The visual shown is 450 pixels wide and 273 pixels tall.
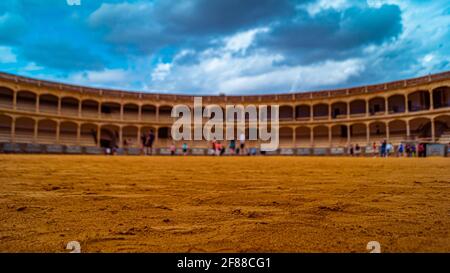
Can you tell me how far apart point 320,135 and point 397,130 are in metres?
9.36

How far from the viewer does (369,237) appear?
213 centimetres

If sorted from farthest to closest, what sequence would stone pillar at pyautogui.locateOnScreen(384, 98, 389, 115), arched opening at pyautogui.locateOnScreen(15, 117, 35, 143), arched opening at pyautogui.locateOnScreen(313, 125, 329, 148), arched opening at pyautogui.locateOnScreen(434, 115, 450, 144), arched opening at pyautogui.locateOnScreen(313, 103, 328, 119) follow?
arched opening at pyautogui.locateOnScreen(313, 103, 328, 119)
arched opening at pyautogui.locateOnScreen(313, 125, 329, 148)
stone pillar at pyautogui.locateOnScreen(384, 98, 389, 115)
arched opening at pyautogui.locateOnScreen(15, 117, 35, 143)
arched opening at pyautogui.locateOnScreen(434, 115, 450, 144)

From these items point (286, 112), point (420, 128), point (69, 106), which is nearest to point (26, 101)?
point (69, 106)

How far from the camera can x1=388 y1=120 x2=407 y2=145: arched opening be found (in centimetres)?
3550

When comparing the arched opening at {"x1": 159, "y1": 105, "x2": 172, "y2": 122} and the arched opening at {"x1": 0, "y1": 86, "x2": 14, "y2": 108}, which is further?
the arched opening at {"x1": 159, "y1": 105, "x2": 172, "y2": 122}

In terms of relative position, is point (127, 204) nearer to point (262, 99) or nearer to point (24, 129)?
point (24, 129)

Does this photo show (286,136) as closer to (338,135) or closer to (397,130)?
(338,135)

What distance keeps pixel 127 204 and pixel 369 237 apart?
94.8 inches

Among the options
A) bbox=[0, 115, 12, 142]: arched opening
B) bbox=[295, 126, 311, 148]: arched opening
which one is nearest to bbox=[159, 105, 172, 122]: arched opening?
bbox=[0, 115, 12, 142]: arched opening

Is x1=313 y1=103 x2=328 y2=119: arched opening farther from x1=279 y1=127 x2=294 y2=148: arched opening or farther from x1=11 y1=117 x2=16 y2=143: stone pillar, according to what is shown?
x1=11 y1=117 x2=16 y2=143: stone pillar

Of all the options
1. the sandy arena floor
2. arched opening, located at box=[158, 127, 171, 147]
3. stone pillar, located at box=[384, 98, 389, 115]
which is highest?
stone pillar, located at box=[384, 98, 389, 115]

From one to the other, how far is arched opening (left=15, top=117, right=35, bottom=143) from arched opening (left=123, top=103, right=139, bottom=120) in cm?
1144
